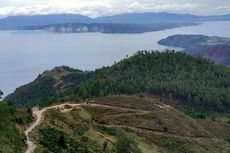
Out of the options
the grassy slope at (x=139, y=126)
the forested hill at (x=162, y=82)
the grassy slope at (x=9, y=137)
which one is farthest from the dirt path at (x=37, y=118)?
the forested hill at (x=162, y=82)

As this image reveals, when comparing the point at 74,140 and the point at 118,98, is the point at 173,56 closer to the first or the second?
the point at 118,98

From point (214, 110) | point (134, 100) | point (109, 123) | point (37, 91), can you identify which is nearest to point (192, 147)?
point (109, 123)

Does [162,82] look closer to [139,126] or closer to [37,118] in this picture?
[139,126]

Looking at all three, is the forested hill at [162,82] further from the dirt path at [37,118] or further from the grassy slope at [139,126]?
the grassy slope at [139,126]

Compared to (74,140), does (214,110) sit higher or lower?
lower

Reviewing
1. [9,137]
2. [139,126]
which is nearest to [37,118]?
[9,137]

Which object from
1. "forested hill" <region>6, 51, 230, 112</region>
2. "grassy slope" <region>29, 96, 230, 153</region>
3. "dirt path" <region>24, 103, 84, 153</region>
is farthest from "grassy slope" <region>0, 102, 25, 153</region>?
"forested hill" <region>6, 51, 230, 112</region>

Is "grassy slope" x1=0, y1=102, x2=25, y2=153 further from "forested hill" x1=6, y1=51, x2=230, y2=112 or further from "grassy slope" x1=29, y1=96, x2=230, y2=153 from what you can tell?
"forested hill" x1=6, y1=51, x2=230, y2=112
